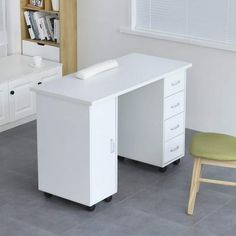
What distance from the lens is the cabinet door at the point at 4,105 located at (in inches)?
231

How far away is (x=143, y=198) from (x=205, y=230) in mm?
582

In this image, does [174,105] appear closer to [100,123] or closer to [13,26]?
[100,123]

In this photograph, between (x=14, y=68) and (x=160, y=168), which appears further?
(x=14, y=68)

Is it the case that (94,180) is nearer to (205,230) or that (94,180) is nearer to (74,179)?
(74,179)

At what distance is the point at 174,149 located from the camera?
5.31 metres

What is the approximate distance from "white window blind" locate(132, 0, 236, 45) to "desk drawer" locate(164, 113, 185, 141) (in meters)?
0.86

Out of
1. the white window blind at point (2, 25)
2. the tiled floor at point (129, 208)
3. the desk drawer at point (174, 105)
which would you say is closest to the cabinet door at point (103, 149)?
the tiled floor at point (129, 208)

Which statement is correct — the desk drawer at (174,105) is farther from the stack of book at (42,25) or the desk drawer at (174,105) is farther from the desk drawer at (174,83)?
the stack of book at (42,25)

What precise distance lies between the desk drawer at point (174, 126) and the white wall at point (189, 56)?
0.68 m

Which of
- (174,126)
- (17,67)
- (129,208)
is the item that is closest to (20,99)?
(17,67)

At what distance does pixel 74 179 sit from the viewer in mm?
4609

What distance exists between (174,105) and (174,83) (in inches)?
6.5

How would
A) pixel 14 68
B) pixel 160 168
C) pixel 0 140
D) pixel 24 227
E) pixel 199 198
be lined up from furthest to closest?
pixel 14 68, pixel 0 140, pixel 160 168, pixel 199 198, pixel 24 227

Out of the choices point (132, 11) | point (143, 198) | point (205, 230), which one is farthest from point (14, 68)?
point (205, 230)
